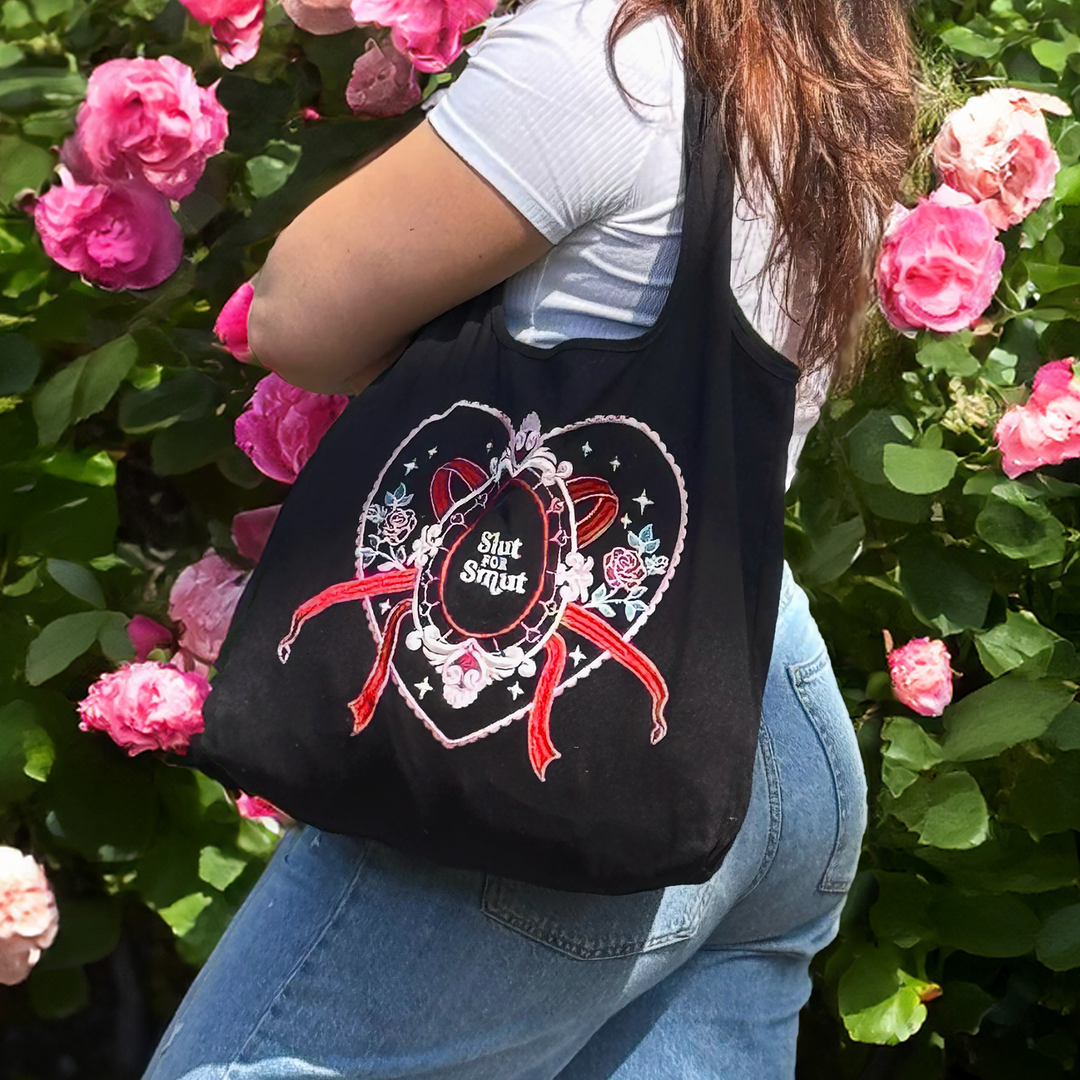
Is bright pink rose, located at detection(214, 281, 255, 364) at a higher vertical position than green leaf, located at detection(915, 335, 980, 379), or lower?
higher

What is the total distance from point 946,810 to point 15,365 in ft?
3.74

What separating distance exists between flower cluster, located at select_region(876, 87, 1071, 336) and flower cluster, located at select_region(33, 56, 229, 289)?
0.69 m

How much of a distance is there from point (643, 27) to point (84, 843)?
1.15 metres

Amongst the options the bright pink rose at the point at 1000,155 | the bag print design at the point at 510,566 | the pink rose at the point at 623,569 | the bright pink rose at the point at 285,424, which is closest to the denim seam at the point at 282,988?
the bag print design at the point at 510,566

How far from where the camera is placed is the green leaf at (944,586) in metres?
1.49

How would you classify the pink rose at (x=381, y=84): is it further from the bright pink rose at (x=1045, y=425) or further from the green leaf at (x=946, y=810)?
the green leaf at (x=946, y=810)

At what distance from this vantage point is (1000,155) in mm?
1423

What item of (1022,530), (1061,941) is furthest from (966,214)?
(1061,941)

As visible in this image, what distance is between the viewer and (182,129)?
129 centimetres

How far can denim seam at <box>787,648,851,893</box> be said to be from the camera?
0.95 metres

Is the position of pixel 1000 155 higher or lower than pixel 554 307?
lower

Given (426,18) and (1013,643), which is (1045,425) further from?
(426,18)

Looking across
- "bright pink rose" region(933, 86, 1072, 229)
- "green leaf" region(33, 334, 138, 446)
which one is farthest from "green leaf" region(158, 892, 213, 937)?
"bright pink rose" region(933, 86, 1072, 229)

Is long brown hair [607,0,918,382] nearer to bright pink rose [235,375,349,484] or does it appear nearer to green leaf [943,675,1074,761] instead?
bright pink rose [235,375,349,484]
